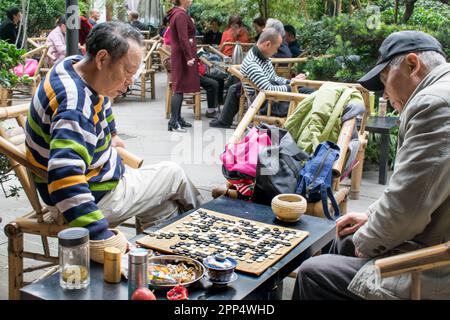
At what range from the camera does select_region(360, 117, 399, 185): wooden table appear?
5285 mm

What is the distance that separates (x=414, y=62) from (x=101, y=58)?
4.41ft

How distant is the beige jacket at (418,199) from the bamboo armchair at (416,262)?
0.15 ft

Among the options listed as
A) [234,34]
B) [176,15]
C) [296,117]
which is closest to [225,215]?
[296,117]

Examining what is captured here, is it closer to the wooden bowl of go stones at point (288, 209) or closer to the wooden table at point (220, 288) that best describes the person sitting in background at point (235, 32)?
the wooden bowl of go stones at point (288, 209)

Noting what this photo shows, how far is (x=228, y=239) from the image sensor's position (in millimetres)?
2549

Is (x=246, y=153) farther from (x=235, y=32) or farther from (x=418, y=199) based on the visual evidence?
(x=235, y=32)

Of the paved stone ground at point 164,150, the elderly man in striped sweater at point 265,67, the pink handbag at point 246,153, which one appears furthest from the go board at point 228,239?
the elderly man in striped sweater at point 265,67

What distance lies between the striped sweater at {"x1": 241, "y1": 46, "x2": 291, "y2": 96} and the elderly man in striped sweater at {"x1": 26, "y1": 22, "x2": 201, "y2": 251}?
309cm

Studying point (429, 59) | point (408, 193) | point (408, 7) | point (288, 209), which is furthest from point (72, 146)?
point (408, 7)

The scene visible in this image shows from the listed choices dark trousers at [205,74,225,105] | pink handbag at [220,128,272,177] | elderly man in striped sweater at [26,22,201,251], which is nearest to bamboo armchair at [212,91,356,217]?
pink handbag at [220,128,272,177]

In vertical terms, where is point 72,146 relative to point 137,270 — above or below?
above

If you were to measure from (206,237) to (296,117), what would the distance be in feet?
5.82

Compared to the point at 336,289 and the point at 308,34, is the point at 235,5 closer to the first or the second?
the point at 308,34

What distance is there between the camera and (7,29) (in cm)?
960
